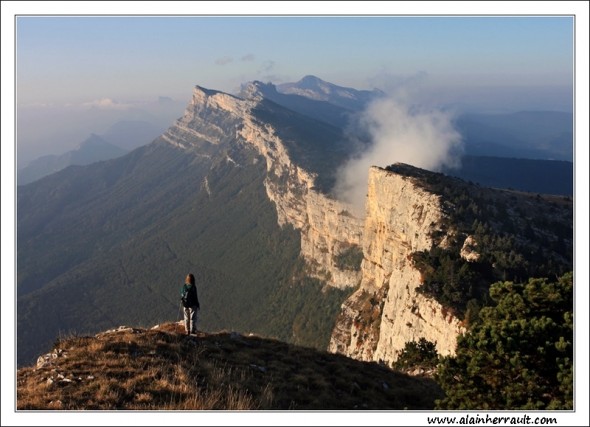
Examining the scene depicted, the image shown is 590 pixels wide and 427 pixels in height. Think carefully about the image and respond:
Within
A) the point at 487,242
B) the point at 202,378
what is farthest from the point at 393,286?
the point at 202,378

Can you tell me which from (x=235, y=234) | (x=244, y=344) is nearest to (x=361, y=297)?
(x=244, y=344)

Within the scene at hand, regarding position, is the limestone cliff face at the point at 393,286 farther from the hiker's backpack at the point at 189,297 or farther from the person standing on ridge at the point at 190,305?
the hiker's backpack at the point at 189,297

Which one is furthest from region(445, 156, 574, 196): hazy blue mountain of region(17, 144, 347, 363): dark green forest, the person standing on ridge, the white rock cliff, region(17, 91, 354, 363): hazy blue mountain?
the person standing on ridge

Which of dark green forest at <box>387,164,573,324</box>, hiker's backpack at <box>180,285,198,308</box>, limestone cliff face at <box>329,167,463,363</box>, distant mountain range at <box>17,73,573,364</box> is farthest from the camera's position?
distant mountain range at <box>17,73,573,364</box>

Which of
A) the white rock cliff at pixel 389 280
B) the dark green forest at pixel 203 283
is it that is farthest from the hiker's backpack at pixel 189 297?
the dark green forest at pixel 203 283

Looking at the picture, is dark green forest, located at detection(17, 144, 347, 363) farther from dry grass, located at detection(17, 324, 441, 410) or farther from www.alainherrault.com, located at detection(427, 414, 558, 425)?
www.alainherrault.com, located at detection(427, 414, 558, 425)

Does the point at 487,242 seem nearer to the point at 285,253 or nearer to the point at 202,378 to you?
the point at 202,378

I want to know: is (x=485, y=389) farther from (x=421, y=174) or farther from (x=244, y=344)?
(x=421, y=174)
